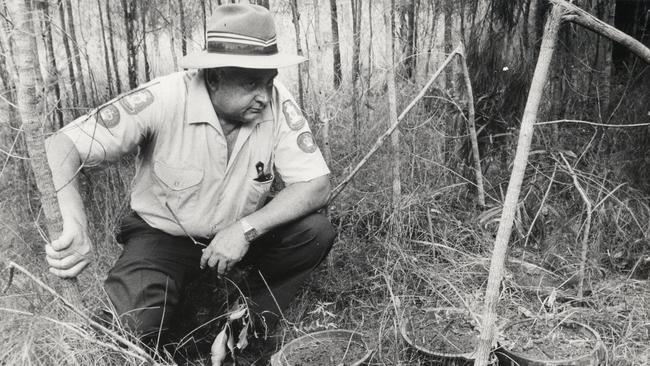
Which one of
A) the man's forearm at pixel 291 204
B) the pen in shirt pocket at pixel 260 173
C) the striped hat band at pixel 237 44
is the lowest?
the man's forearm at pixel 291 204

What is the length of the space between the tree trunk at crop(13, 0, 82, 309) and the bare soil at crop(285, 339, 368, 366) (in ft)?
3.40

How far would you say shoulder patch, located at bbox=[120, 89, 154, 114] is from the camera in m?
2.24

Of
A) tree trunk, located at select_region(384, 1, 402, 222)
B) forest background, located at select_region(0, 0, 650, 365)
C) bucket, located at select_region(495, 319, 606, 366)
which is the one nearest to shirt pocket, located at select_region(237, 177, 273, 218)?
forest background, located at select_region(0, 0, 650, 365)

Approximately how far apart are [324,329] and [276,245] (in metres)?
0.45

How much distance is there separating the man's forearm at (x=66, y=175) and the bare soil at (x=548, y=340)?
5.42 feet

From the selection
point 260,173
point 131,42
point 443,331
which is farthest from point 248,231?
point 131,42

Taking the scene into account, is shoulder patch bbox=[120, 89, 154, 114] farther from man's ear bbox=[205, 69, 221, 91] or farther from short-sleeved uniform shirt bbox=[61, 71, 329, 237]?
man's ear bbox=[205, 69, 221, 91]

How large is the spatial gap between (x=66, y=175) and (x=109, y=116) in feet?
1.00

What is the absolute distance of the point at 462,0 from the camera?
315 centimetres

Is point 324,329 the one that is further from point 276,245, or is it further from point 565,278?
point 565,278

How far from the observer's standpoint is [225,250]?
2.25 metres

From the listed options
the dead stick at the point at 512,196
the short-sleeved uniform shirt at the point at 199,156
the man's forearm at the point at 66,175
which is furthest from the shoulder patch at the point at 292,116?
the dead stick at the point at 512,196

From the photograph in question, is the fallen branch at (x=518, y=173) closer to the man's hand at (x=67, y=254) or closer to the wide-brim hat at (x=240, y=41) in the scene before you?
the wide-brim hat at (x=240, y=41)

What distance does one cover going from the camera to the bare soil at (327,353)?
87.8 inches
